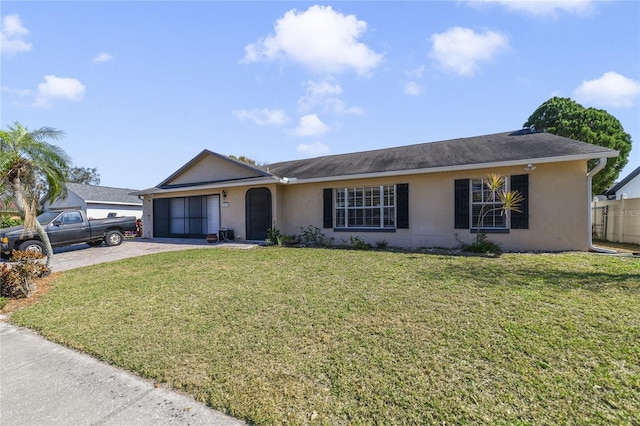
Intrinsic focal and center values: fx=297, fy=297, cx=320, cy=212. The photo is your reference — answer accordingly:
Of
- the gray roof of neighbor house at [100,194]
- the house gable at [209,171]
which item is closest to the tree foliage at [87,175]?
the gray roof of neighbor house at [100,194]

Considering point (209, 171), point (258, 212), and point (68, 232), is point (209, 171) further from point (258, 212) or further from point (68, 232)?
point (68, 232)

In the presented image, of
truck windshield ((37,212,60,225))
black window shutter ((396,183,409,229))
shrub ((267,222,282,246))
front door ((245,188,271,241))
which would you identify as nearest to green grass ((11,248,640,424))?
black window shutter ((396,183,409,229))

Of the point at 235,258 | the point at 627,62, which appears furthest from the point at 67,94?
the point at 627,62

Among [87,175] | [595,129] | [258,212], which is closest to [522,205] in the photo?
[258,212]

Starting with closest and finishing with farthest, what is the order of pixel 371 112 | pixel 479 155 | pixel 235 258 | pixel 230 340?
1. pixel 230 340
2. pixel 235 258
3. pixel 479 155
4. pixel 371 112

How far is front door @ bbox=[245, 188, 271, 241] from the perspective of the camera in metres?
13.4

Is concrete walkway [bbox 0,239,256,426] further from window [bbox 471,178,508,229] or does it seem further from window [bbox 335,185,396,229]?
window [bbox 471,178,508,229]

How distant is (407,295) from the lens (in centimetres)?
498

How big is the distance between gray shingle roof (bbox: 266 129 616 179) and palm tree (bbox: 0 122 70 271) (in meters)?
7.96

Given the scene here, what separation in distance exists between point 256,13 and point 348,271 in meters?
7.98

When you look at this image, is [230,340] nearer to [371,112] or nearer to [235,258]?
[235,258]

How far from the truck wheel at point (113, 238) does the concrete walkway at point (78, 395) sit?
10271mm

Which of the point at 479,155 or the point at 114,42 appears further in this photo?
the point at 479,155

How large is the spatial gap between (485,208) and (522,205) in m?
1.03
